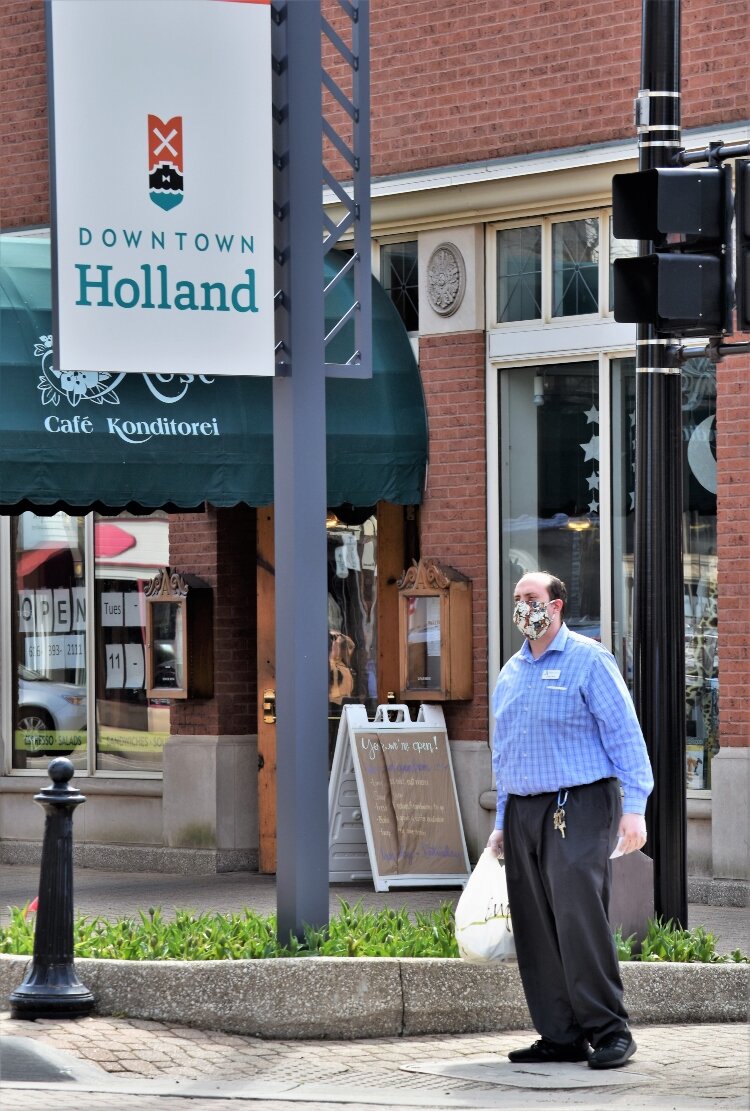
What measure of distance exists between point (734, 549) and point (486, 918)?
4.62 m

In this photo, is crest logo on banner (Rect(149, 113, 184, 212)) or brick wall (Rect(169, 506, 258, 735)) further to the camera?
brick wall (Rect(169, 506, 258, 735))

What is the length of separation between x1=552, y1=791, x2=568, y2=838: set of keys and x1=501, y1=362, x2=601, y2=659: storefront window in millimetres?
5364

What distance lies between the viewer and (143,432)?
1237 cm

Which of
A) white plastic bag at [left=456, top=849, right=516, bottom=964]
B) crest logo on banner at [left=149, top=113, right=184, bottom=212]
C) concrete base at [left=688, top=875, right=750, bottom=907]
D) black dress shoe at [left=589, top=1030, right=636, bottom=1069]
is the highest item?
crest logo on banner at [left=149, top=113, right=184, bottom=212]

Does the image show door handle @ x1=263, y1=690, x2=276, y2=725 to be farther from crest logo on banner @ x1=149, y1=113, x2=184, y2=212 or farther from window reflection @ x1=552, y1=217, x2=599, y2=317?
crest logo on banner @ x1=149, y1=113, x2=184, y2=212

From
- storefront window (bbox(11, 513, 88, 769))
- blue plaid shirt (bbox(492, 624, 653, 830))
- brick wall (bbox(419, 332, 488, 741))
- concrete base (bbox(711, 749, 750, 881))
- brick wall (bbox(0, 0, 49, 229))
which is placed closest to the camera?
blue plaid shirt (bbox(492, 624, 653, 830))

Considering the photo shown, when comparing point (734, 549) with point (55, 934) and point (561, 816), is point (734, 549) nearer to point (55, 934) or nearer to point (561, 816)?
point (561, 816)

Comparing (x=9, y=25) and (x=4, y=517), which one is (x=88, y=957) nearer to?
(x=4, y=517)

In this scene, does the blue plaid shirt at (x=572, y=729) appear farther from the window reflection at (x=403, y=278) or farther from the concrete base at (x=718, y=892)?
the window reflection at (x=403, y=278)

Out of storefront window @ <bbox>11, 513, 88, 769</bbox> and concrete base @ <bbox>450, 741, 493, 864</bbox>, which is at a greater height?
storefront window @ <bbox>11, 513, 88, 769</bbox>

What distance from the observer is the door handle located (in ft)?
45.4

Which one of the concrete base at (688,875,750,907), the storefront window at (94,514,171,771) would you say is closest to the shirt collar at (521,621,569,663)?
the concrete base at (688,875,750,907)

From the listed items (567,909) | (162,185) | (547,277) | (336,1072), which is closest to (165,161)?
(162,185)

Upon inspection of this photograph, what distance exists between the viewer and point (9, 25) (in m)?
15.7
